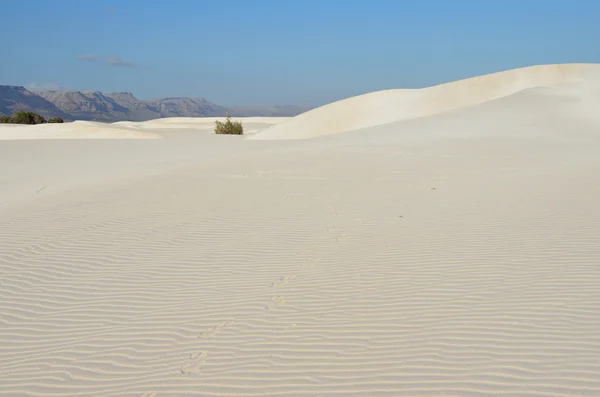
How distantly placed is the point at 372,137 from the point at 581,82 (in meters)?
17.0

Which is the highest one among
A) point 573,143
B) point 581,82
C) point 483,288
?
point 581,82

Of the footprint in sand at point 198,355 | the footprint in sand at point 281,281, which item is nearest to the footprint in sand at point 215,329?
the footprint in sand at point 198,355

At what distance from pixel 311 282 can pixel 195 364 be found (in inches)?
78.8

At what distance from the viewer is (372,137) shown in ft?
73.9

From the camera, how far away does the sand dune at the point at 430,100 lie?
3594 centimetres

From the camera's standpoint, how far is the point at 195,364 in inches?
187

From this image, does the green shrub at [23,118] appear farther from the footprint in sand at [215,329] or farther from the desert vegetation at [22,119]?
the footprint in sand at [215,329]

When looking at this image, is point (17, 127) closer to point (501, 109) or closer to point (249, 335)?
point (501, 109)

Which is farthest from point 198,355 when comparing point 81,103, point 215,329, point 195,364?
point 81,103

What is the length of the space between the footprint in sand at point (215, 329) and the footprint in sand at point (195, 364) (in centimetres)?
36

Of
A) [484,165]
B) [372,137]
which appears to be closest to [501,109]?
[372,137]

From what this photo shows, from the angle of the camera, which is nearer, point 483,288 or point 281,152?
point 483,288

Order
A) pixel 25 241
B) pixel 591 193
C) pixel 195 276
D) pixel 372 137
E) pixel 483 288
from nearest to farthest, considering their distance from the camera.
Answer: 1. pixel 483 288
2. pixel 195 276
3. pixel 25 241
4. pixel 591 193
5. pixel 372 137

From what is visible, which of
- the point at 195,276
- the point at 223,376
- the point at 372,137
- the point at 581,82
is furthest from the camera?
the point at 581,82
